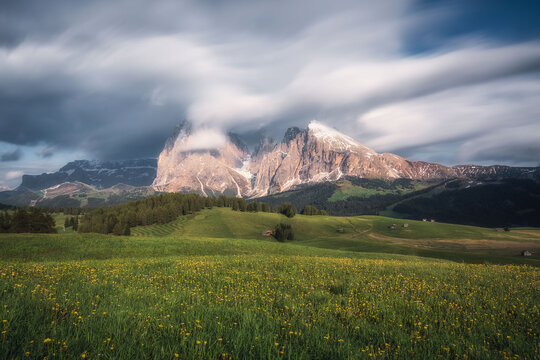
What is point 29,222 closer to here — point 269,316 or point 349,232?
point 269,316

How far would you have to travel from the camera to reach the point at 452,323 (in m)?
6.70

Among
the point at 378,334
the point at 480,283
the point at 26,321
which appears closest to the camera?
the point at 26,321

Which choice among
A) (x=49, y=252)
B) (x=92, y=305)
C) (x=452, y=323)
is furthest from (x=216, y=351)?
(x=49, y=252)

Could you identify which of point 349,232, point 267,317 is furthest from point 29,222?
point 349,232

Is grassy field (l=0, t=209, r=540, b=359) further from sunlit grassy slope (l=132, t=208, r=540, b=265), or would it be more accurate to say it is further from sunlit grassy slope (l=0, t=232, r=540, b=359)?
sunlit grassy slope (l=132, t=208, r=540, b=265)

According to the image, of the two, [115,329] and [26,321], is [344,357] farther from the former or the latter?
[26,321]

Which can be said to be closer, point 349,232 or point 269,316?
point 269,316

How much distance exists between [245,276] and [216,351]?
26.3 feet

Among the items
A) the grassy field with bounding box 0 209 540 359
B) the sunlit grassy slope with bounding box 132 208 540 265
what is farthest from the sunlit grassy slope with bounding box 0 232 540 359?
the sunlit grassy slope with bounding box 132 208 540 265

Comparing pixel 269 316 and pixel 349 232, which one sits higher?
pixel 269 316

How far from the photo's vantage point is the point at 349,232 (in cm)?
12875

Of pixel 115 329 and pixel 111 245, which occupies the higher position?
pixel 115 329

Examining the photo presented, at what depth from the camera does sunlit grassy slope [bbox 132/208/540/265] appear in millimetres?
101438

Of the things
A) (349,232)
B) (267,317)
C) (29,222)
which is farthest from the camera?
(349,232)
